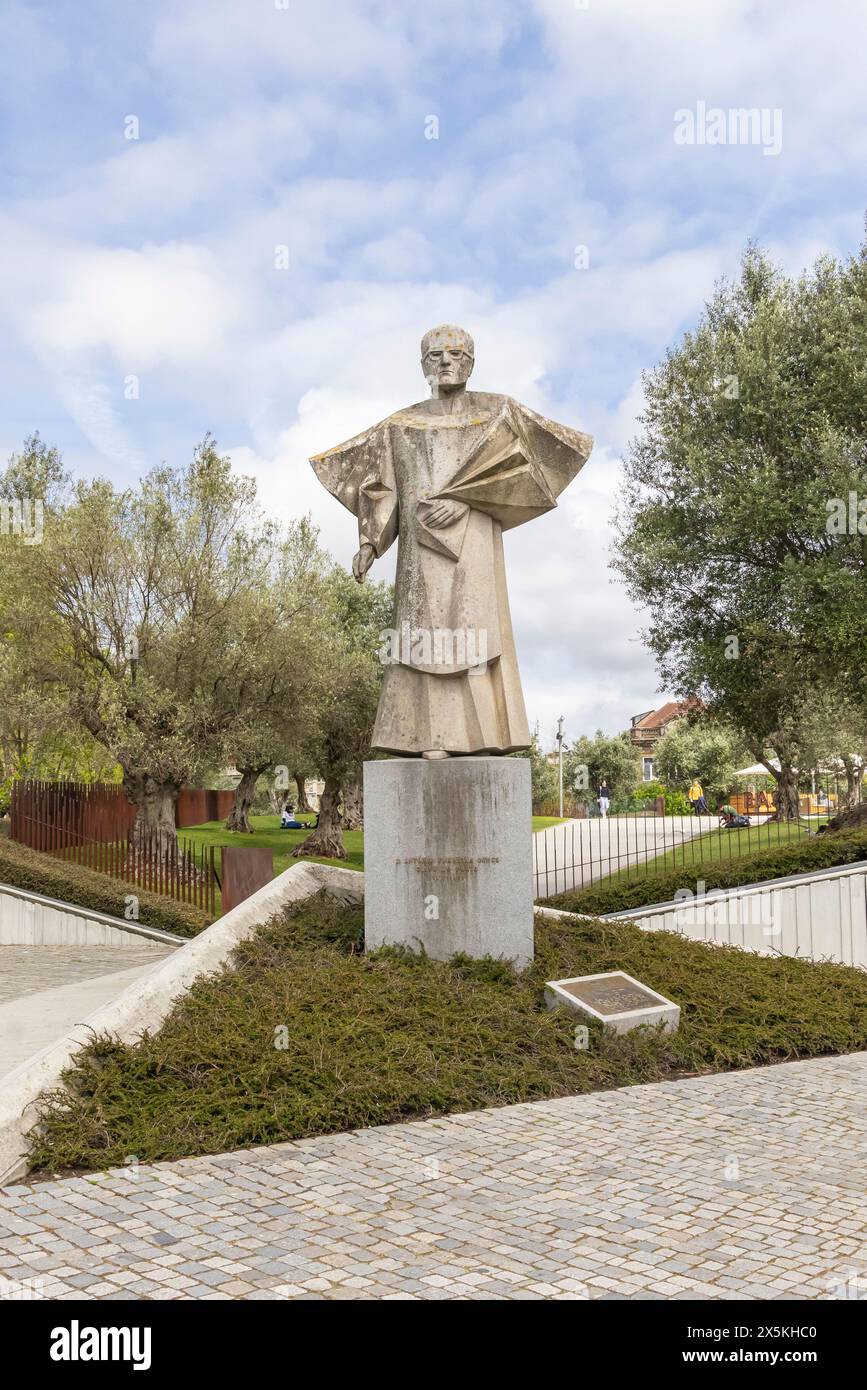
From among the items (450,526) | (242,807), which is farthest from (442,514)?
(242,807)

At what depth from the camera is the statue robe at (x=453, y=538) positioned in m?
8.90

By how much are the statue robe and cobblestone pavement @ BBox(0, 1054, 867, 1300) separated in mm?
3404

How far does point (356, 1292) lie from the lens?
12.6 ft

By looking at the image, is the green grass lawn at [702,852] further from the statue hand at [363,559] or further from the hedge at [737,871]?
the statue hand at [363,559]

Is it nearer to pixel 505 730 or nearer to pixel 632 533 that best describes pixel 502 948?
pixel 505 730

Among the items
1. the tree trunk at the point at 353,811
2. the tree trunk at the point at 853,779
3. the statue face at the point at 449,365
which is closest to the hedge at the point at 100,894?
the statue face at the point at 449,365

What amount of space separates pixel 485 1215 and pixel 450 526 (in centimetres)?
569

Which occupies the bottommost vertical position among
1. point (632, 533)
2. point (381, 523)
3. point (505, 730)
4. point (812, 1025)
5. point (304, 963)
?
point (812, 1025)

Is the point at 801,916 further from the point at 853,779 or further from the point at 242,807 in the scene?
the point at 242,807

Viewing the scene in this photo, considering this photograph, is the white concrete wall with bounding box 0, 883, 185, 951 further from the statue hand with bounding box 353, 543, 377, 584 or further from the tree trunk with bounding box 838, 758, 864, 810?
the tree trunk with bounding box 838, 758, 864, 810

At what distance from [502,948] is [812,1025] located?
2.47 meters

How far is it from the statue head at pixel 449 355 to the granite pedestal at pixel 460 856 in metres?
3.33

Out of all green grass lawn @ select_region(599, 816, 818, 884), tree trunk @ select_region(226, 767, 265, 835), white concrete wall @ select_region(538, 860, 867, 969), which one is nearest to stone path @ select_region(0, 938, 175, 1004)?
white concrete wall @ select_region(538, 860, 867, 969)

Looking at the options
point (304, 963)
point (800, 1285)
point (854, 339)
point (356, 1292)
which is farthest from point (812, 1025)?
point (854, 339)
